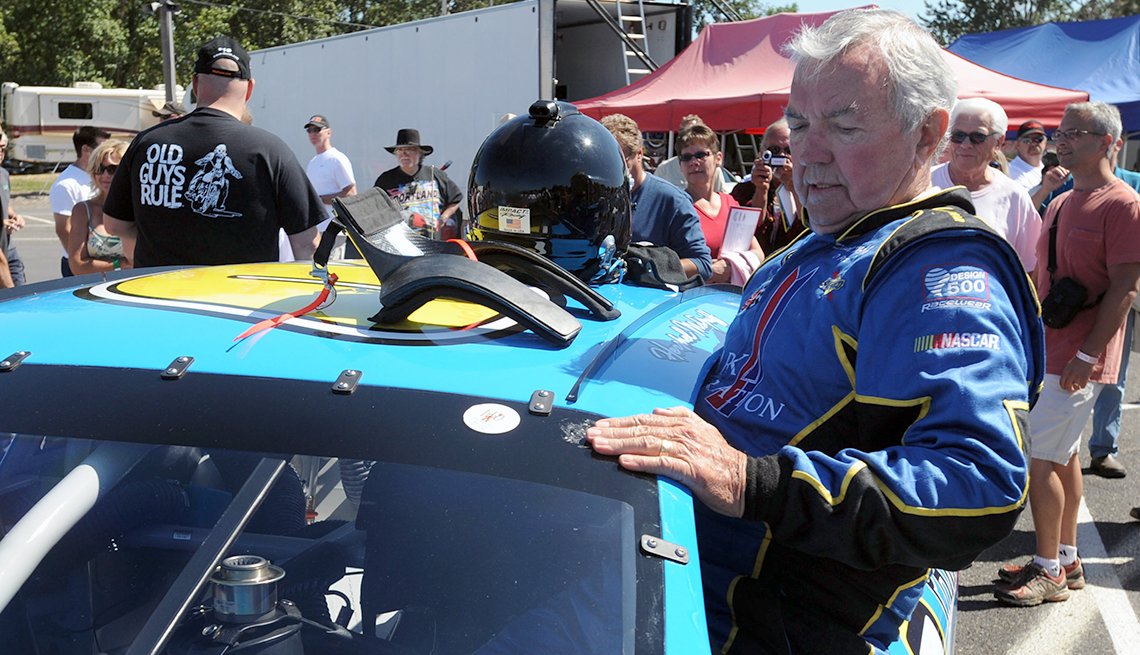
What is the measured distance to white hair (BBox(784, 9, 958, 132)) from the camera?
5.50 ft

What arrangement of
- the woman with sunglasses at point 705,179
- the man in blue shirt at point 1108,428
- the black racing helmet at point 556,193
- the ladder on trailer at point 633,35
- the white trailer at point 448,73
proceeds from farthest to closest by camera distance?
the ladder on trailer at point 633,35 → the white trailer at point 448,73 → the man in blue shirt at point 1108,428 → the woman with sunglasses at point 705,179 → the black racing helmet at point 556,193

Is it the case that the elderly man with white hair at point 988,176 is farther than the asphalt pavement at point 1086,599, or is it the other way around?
the elderly man with white hair at point 988,176

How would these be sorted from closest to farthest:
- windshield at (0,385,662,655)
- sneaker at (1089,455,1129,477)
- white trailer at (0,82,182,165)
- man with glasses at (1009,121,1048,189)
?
1. windshield at (0,385,662,655)
2. sneaker at (1089,455,1129,477)
3. man with glasses at (1009,121,1048,189)
4. white trailer at (0,82,182,165)

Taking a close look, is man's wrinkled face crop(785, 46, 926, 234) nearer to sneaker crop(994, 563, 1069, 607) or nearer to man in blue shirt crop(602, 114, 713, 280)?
man in blue shirt crop(602, 114, 713, 280)

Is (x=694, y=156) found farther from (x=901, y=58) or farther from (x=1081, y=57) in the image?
(x=1081, y=57)

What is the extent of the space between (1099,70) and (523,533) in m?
12.9

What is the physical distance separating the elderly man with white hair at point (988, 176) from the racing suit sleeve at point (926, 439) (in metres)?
3.02

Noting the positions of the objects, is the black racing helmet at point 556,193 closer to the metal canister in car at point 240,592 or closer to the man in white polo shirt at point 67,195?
the metal canister in car at point 240,592

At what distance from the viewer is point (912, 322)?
1.47 metres

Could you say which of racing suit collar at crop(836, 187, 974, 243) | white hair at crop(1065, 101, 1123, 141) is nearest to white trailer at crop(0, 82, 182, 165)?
white hair at crop(1065, 101, 1123, 141)

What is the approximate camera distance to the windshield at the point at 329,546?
53.3 inches

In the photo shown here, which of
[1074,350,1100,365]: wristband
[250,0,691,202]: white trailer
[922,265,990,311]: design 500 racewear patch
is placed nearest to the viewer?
[922,265,990,311]: design 500 racewear patch

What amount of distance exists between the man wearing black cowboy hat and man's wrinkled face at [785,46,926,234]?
607 centimetres

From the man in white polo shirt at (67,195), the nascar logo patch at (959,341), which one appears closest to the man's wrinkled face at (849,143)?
the nascar logo patch at (959,341)
